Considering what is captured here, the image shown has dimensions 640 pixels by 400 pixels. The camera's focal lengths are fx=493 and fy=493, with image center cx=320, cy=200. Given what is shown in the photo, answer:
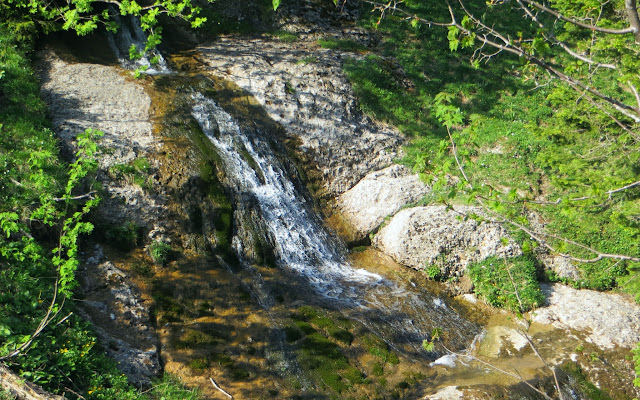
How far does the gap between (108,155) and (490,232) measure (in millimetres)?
8225

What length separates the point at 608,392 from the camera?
805 cm

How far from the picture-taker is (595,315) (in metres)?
9.61

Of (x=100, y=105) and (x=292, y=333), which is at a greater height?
(x=100, y=105)

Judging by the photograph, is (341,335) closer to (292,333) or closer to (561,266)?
(292,333)

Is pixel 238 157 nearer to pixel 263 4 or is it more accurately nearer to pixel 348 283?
pixel 348 283

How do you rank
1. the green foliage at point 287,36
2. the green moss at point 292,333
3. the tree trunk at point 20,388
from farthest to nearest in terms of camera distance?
the green foliage at point 287,36, the green moss at point 292,333, the tree trunk at point 20,388

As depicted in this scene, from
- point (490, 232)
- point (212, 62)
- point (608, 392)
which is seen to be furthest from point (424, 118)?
point (608, 392)

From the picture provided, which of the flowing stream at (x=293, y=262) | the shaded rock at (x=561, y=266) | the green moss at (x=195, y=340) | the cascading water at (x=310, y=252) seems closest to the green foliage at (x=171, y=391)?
the green moss at (x=195, y=340)

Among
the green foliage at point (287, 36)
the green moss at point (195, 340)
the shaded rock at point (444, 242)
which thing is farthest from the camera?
the green foliage at point (287, 36)

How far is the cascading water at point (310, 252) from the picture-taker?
8.94m

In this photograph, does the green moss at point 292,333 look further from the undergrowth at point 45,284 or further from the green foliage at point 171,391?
the undergrowth at point 45,284

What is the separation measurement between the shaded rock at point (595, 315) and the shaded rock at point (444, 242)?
1.33 metres

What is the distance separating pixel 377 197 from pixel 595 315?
530 cm

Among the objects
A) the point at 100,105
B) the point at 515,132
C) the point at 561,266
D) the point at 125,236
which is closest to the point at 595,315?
the point at 561,266
